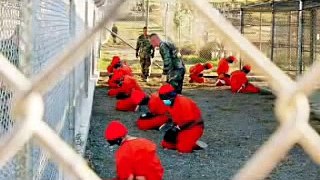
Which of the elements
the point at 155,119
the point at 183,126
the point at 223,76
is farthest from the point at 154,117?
the point at 223,76

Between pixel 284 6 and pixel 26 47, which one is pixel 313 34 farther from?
pixel 26 47

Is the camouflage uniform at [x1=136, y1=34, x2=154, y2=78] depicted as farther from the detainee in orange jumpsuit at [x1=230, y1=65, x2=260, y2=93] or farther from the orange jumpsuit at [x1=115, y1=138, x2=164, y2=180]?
the orange jumpsuit at [x1=115, y1=138, x2=164, y2=180]

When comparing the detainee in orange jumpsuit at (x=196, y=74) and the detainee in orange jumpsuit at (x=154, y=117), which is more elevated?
the detainee in orange jumpsuit at (x=196, y=74)

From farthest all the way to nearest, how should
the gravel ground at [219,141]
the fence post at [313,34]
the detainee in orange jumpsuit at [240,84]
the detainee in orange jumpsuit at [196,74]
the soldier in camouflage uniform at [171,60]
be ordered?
the detainee in orange jumpsuit at [196,74]
the detainee in orange jumpsuit at [240,84]
the fence post at [313,34]
the soldier in camouflage uniform at [171,60]
the gravel ground at [219,141]

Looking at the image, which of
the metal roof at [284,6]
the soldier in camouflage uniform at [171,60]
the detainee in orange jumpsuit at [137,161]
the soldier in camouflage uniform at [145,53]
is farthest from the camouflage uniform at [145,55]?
the detainee in orange jumpsuit at [137,161]

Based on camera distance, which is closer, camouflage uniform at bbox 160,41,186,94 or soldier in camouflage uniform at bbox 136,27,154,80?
camouflage uniform at bbox 160,41,186,94

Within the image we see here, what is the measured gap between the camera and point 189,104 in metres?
6.34

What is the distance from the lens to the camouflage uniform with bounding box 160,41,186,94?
9.80 m

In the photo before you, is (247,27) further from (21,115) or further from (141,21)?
(21,115)

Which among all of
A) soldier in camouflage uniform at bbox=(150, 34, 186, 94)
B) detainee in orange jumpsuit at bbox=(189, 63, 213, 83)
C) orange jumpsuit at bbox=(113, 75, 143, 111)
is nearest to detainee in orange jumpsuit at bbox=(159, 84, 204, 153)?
orange jumpsuit at bbox=(113, 75, 143, 111)

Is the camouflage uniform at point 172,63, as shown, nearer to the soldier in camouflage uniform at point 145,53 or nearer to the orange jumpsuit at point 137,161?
the soldier in camouflage uniform at point 145,53

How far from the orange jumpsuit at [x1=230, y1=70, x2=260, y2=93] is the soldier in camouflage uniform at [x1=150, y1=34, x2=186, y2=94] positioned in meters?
1.75

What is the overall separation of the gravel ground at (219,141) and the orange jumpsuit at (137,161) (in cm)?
118

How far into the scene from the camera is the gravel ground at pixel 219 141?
18.1ft
